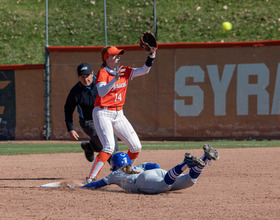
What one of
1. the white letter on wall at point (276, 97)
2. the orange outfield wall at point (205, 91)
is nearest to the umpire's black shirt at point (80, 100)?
the orange outfield wall at point (205, 91)

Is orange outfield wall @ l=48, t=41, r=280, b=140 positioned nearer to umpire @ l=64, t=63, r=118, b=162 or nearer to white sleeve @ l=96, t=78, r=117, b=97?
umpire @ l=64, t=63, r=118, b=162

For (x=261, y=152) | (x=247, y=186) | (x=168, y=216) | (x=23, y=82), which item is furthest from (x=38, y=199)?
(x=23, y=82)

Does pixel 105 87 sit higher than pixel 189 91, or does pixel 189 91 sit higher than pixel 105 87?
pixel 105 87

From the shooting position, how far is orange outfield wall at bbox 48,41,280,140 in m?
12.7

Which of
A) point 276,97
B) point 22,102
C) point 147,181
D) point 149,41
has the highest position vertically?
point 149,41

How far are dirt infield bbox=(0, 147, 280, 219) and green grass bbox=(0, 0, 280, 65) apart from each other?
1137 cm

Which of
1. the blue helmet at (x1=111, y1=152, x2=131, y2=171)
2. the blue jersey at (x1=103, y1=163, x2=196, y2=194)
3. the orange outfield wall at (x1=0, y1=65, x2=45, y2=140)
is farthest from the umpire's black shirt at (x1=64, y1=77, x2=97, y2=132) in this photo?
the orange outfield wall at (x1=0, y1=65, x2=45, y2=140)

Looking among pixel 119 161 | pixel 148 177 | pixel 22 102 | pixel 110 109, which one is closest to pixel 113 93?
pixel 110 109

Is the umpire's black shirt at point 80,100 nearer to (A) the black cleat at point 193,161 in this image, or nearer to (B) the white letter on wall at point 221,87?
(A) the black cleat at point 193,161

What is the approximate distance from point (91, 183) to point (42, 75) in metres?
8.59

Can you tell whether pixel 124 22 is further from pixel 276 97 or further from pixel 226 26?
pixel 276 97

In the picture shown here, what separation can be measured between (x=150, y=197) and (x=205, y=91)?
8.07m

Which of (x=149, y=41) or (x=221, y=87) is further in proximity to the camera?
(x=221, y=87)

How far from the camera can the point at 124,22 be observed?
2016cm
